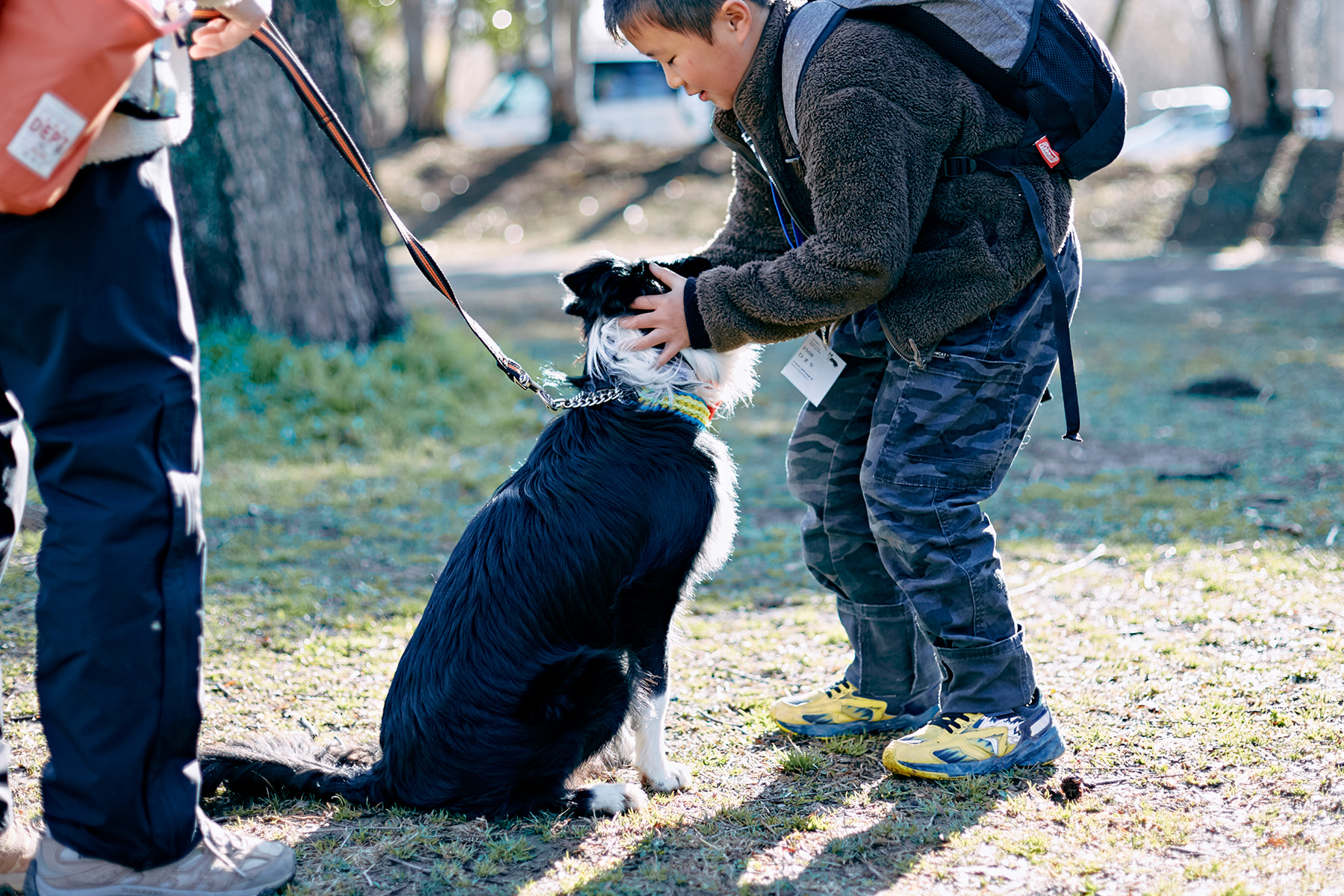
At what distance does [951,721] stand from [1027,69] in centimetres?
153

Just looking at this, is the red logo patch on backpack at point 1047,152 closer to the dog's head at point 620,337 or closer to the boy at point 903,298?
the boy at point 903,298

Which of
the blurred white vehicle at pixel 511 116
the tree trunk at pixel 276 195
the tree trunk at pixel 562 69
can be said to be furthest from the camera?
the blurred white vehicle at pixel 511 116

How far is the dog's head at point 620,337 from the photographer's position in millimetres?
2666

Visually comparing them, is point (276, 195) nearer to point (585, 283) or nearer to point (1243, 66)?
point (585, 283)

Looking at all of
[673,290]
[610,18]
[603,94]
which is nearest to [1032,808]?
[673,290]

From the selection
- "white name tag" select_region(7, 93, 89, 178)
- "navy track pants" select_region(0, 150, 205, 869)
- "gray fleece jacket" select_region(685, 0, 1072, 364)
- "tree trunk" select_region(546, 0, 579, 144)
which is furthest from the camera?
"tree trunk" select_region(546, 0, 579, 144)

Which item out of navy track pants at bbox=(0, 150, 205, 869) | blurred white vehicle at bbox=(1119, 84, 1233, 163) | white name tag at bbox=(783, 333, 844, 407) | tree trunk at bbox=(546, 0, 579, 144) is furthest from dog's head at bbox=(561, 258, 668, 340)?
tree trunk at bbox=(546, 0, 579, 144)

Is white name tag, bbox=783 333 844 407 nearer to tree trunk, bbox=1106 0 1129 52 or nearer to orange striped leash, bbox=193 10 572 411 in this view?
orange striped leash, bbox=193 10 572 411

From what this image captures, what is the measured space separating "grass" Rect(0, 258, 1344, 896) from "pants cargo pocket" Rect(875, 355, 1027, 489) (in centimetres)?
75

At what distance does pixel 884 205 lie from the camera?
92.7 inches

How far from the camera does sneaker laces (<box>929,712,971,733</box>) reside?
2.69 metres

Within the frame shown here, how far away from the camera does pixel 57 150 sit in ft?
5.36

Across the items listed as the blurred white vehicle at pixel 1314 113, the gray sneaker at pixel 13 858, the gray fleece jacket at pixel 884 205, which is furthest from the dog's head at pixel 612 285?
the blurred white vehicle at pixel 1314 113

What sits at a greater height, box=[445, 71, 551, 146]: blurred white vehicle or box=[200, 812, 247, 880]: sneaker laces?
box=[445, 71, 551, 146]: blurred white vehicle
